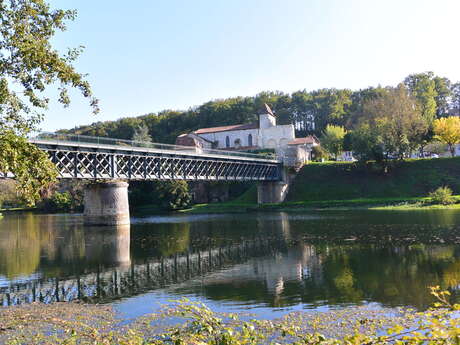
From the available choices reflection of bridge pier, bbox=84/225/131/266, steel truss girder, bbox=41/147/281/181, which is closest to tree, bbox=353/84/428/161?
steel truss girder, bbox=41/147/281/181

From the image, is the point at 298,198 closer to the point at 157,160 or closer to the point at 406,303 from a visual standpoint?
the point at 157,160

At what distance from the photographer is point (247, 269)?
2184cm

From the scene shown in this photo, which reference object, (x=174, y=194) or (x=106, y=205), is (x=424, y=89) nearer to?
(x=174, y=194)

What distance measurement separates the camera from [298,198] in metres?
81.4

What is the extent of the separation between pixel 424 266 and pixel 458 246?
6.94 meters

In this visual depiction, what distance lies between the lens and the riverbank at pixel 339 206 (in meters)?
60.9

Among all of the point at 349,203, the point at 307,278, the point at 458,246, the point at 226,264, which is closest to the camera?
the point at 307,278

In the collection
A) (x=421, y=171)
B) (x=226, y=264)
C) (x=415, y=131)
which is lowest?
(x=226, y=264)

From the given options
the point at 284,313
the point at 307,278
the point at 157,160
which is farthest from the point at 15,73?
the point at 157,160

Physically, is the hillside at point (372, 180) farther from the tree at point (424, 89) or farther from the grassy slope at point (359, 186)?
the tree at point (424, 89)

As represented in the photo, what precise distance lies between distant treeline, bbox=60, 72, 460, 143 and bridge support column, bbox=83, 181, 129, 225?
264 ft

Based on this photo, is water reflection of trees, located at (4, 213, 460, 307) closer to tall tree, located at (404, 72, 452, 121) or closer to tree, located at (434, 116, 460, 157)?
tree, located at (434, 116, 460, 157)

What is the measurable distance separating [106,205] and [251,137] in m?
69.9

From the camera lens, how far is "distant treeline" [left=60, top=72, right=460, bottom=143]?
132 m
